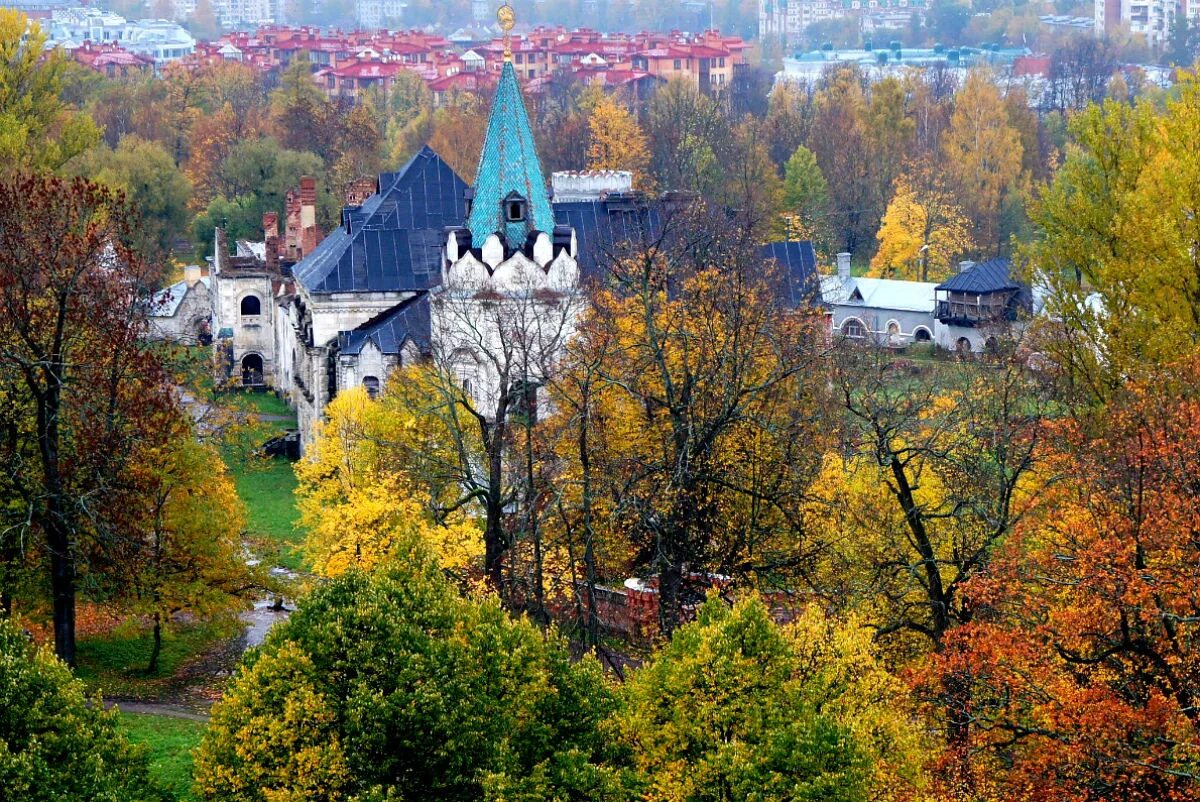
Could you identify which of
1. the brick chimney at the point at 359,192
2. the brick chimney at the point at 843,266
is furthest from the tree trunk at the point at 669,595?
the brick chimney at the point at 843,266

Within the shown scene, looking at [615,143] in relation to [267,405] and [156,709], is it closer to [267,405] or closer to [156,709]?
[267,405]

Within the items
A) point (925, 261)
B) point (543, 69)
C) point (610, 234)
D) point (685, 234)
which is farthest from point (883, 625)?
point (543, 69)

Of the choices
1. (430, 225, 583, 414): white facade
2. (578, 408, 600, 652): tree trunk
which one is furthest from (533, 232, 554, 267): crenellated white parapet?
(578, 408, 600, 652): tree trunk

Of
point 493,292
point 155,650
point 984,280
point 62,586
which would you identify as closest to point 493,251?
point 493,292

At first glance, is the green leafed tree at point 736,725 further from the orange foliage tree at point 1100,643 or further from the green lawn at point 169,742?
the green lawn at point 169,742

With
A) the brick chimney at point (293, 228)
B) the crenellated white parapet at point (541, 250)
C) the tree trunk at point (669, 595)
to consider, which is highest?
the crenellated white parapet at point (541, 250)

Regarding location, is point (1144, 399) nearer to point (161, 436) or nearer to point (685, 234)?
point (161, 436)
